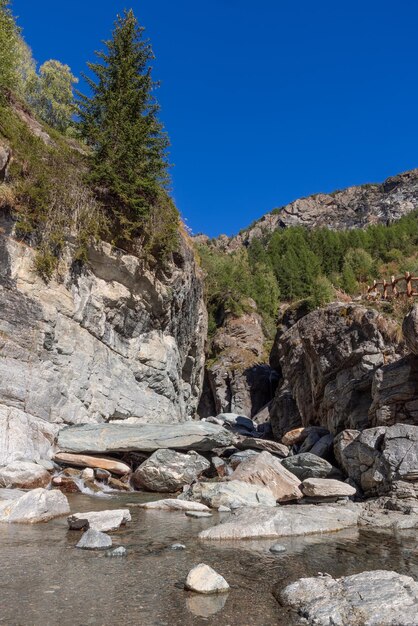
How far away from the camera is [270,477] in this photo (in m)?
15.5

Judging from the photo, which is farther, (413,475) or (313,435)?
(313,435)

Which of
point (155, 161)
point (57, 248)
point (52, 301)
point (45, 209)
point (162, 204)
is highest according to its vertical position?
point (155, 161)

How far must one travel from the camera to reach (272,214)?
611ft

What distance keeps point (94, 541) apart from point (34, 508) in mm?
2690

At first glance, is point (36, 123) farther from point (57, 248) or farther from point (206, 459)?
point (206, 459)

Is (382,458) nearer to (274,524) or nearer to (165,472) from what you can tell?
(274,524)

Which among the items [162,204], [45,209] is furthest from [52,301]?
[162,204]

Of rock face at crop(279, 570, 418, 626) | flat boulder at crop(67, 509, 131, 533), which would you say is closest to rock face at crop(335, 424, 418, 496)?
rock face at crop(279, 570, 418, 626)

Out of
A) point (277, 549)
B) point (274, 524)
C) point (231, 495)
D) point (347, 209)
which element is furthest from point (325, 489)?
point (347, 209)

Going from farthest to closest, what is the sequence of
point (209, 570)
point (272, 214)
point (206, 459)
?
point (272, 214) → point (206, 459) → point (209, 570)

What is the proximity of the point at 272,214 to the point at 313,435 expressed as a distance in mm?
171069

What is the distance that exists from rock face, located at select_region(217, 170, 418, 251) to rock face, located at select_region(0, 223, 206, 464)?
380 feet

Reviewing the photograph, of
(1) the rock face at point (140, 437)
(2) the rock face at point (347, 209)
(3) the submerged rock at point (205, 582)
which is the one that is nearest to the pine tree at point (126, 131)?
(1) the rock face at point (140, 437)

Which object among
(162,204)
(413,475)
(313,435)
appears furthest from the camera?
(162,204)
